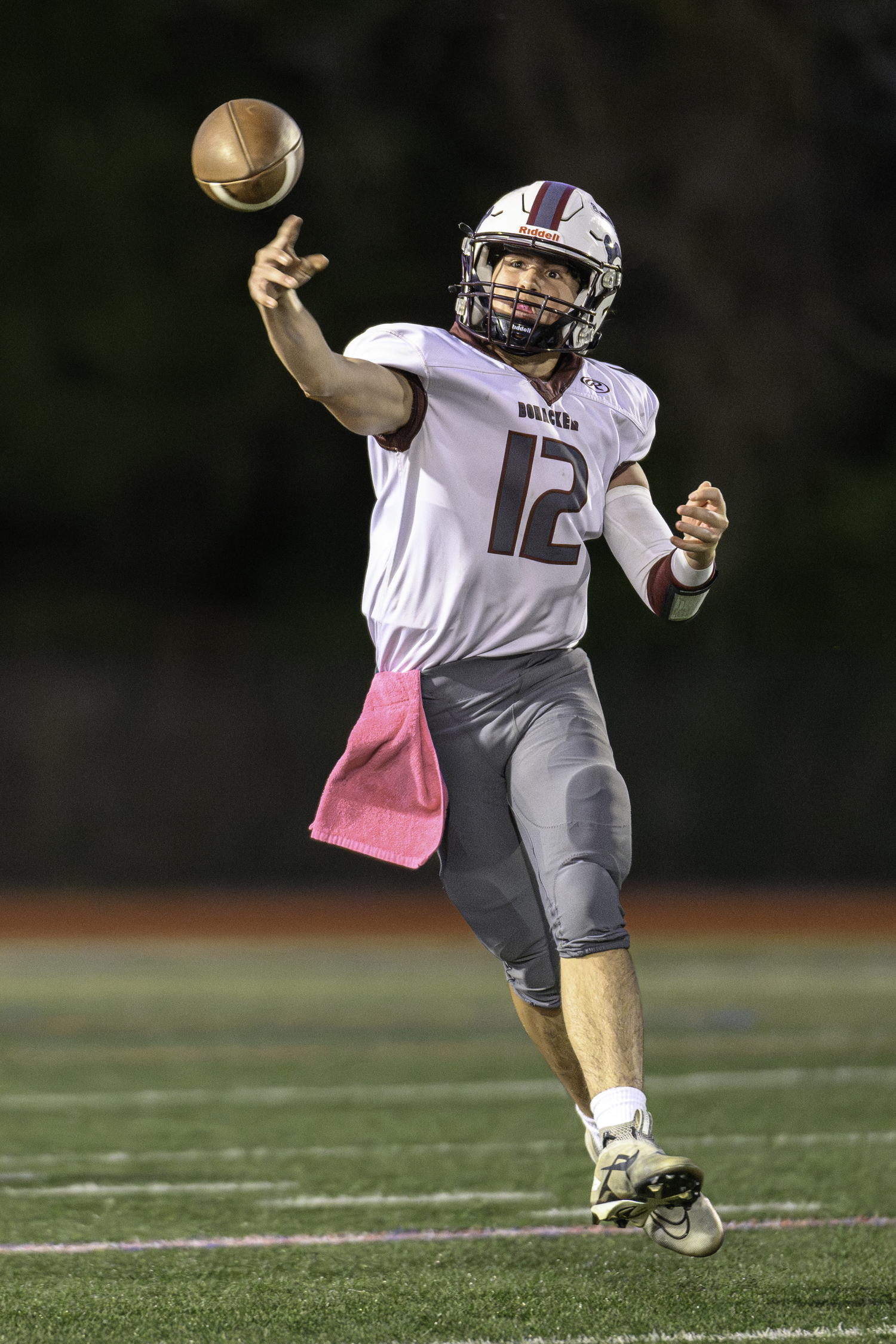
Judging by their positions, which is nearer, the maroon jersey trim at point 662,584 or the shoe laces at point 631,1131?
the shoe laces at point 631,1131

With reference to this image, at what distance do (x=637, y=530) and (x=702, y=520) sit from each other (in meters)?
0.39

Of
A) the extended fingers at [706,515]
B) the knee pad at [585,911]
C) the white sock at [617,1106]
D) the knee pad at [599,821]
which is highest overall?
the extended fingers at [706,515]

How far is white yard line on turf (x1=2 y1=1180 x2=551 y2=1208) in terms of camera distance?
17.7 feet

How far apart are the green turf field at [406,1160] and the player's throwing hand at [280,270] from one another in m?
2.07

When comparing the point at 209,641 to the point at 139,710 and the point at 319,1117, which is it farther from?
the point at 319,1117

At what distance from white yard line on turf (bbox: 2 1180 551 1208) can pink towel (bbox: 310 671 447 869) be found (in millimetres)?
1384

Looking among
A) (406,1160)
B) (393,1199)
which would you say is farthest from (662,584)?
(406,1160)

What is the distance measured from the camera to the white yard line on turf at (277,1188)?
5.41 meters

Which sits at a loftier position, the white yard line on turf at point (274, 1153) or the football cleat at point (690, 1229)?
the football cleat at point (690, 1229)

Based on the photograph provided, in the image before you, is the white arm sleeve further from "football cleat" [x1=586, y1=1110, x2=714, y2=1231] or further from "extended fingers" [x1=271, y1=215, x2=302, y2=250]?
"football cleat" [x1=586, y1=1110, x2=714, y2=1231]

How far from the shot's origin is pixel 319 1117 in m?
6.93

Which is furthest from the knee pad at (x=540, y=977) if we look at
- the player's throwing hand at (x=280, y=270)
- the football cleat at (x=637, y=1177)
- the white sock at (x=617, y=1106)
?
the player's throwing hand at (x=280, y=270)

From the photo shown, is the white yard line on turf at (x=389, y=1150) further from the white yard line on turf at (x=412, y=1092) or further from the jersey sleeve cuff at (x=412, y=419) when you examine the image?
the jersey sleeve cuff at (x=412, y=419)

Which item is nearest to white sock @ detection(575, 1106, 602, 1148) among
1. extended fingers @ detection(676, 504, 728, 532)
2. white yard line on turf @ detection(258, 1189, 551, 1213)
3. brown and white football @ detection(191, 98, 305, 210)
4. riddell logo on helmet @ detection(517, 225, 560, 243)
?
white yard line on turf @ detection(258, 1189, 551, 1213)
